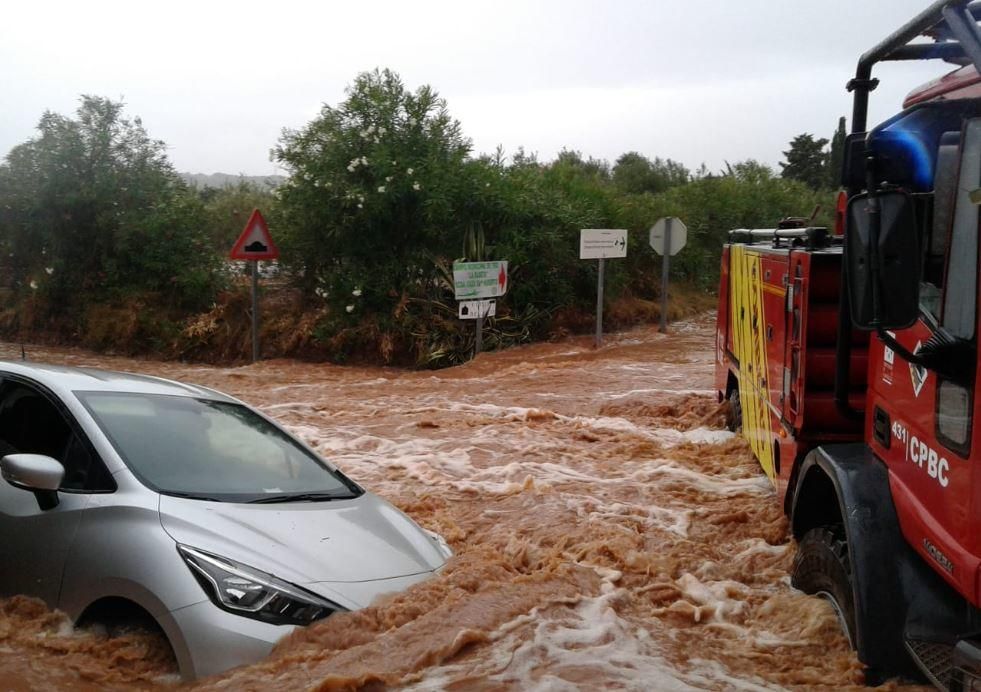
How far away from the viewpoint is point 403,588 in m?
4.28

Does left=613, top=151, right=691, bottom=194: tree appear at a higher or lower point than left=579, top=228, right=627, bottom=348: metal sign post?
higher

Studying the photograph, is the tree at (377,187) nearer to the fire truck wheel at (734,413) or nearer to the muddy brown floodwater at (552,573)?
the muddy brown floodwater at (552,573)

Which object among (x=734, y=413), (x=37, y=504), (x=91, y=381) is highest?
(x=91, y=381)

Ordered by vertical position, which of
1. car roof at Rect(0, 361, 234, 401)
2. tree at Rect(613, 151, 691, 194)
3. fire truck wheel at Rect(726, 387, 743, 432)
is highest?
tree at Rect(613, 151, 691, 194)

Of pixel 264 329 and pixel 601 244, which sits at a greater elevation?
pixel 601 244

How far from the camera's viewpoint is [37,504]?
433 cm

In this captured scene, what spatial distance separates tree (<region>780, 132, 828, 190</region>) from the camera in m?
32.4

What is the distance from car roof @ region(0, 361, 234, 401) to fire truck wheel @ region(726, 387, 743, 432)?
4.59m

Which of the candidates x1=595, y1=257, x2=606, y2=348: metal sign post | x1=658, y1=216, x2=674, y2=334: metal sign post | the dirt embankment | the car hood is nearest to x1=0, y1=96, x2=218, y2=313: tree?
the dirt embankment

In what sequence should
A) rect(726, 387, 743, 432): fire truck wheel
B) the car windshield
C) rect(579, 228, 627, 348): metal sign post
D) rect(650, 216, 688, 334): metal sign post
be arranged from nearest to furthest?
the car windshield
rect(726, 387, 743, 432): fire truck wheel
rect(579, 228, 627, 348): metal sign post
rect(650, 216, 688, 334): metal sign post

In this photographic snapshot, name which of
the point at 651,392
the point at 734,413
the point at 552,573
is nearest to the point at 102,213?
the point at 651,392

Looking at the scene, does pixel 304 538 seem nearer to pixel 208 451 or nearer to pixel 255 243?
pixel 208 451

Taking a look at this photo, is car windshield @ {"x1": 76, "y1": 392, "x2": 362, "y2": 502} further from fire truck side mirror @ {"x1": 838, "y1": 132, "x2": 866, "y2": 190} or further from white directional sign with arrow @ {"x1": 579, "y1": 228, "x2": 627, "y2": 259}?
white directional sign with arrow @ {"x1": 579, "y1": 228, "x2": 627, "y2": 259}

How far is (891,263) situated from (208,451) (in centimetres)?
328
